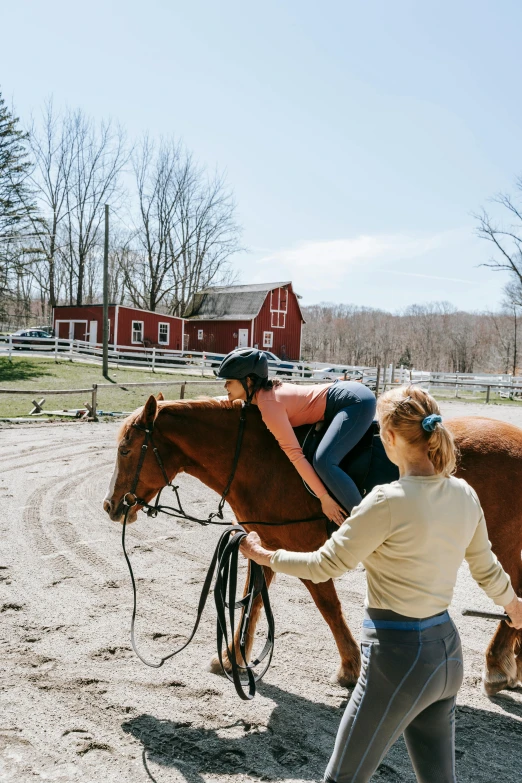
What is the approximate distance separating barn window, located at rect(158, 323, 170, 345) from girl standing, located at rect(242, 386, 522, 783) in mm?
43913

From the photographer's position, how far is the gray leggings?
1.95 meters

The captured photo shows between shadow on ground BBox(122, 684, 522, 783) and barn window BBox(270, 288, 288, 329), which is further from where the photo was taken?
barn window BBox(270, 288, 288, 329)

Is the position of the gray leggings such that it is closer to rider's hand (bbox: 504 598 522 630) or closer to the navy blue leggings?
rider's hand (bbox: 504 598 522 630)

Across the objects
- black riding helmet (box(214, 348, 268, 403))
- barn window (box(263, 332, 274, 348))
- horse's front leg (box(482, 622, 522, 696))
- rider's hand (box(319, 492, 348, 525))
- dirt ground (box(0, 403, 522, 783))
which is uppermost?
barn window (box(263, 332, 274, 348))

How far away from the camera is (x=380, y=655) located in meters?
1.98

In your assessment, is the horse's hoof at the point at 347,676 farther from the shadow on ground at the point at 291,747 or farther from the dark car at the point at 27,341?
the dark car at the point at 27,341

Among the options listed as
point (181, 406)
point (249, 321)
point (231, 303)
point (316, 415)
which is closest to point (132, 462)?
point (181, 406)

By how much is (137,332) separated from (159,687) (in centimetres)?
4083

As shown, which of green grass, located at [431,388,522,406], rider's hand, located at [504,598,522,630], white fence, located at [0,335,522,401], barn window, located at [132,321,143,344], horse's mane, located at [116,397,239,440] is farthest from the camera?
barn window, located at [132,321,143,344]

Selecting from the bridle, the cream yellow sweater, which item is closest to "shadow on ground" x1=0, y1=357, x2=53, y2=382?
the bridle

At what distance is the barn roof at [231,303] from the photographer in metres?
47.3

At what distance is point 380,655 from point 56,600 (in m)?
3.94

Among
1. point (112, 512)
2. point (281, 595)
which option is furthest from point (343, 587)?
point (112, 512)

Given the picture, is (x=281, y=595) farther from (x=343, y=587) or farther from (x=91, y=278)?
(x=91, y=278)
